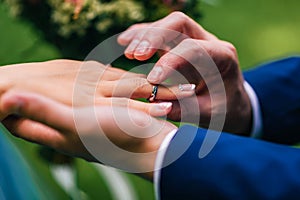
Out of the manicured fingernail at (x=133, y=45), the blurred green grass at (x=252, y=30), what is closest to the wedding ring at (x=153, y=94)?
the manicured fingernail at (x=133, y=45)

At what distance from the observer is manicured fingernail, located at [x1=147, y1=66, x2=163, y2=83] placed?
1.76 ft

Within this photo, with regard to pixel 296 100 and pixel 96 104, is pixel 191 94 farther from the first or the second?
pixel 296 100

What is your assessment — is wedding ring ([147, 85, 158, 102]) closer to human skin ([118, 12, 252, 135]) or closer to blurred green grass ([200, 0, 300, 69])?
human skin ([118, 12, 252, 135])

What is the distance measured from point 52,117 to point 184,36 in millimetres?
260

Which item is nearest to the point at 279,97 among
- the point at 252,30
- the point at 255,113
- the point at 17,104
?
the point at 255,113

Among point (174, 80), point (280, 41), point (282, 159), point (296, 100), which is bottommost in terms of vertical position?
point (280, 41)

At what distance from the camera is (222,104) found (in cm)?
77

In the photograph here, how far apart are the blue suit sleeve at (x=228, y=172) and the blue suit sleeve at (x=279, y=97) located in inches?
9.9

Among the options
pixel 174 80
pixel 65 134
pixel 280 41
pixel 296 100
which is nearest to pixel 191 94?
pixel 174 80

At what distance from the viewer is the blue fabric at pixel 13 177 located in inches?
25.0

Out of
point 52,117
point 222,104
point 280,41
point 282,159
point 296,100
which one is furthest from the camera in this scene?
point 280,41

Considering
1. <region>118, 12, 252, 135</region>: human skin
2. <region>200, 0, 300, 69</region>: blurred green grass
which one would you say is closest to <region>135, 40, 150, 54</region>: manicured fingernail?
<region>118, 12, 252, 135</region>: human skin

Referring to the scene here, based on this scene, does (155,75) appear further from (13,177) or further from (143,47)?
(13,177)

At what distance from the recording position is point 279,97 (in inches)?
34.3
